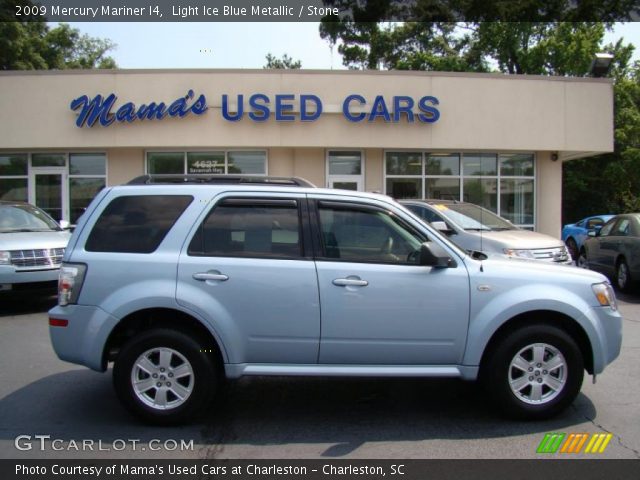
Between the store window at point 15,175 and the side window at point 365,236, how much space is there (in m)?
15.2

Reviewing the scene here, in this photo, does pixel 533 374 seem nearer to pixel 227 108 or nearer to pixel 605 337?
pixel 605 337

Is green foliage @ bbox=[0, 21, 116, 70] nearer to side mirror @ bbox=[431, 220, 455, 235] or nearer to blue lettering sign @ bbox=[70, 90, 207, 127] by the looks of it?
blue lettering sign @ bbox=[70, 90, 207, 127]

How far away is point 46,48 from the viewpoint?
1358 inches

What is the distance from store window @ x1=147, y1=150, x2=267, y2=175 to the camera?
56.0 feet

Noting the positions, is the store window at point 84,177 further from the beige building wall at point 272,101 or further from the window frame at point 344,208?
the window frame at point 344,208

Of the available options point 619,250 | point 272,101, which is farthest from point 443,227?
point 272,101

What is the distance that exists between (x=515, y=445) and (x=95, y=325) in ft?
10.9

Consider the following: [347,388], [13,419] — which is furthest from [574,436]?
[13,419]

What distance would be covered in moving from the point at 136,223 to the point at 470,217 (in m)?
7.38

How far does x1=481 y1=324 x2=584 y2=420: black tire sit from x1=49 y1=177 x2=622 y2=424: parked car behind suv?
0.01 m

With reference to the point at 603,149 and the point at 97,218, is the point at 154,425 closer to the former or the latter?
the point at 97,218

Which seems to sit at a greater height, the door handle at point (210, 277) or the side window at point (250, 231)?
the side window at point (250, 231)

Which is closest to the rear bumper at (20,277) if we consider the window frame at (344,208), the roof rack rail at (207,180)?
the roof rack rail at (207,180)

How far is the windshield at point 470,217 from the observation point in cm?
1040
